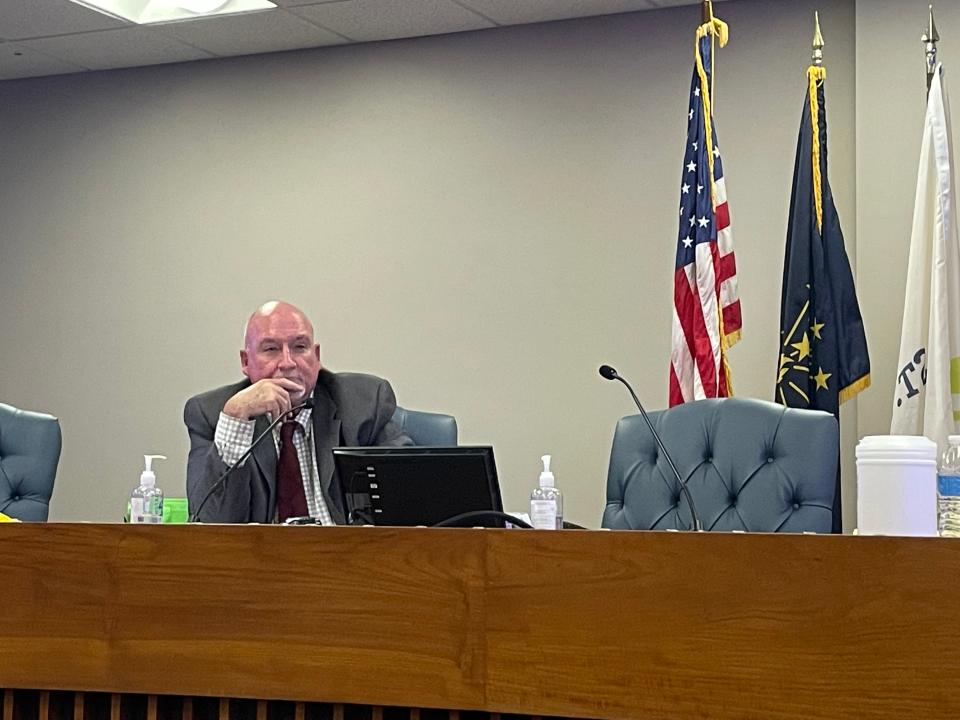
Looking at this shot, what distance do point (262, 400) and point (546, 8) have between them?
87.9 inches

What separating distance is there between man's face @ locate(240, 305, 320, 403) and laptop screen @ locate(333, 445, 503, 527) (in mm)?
997

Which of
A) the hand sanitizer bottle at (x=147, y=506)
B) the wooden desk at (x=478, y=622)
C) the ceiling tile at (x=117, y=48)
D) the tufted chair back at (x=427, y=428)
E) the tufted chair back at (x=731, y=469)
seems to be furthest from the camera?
the ceiling tile at (x=117, y=48)

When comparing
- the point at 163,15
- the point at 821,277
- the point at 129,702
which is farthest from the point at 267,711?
the point at 163,15

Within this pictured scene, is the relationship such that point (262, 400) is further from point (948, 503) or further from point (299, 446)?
point (948, 503)

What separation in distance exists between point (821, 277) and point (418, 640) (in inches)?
113

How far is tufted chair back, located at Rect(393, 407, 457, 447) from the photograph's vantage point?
351cm

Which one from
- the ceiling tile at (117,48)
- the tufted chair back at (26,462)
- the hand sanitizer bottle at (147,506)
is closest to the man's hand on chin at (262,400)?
the hand sanitizer bottle at (147,506)

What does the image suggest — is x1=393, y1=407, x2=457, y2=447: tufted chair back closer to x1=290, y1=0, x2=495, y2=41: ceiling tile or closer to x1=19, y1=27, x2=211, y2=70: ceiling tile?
x1=290, y1=0, x2=495, y2=41: ceiling tile

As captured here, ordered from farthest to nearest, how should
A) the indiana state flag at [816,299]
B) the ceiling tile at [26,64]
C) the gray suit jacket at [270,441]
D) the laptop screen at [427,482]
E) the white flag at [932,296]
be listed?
the ceiling tile at [26,64] < the indiana state flag at [816,299] < the white flag at [932,296] < the gray suit jacket at [270,441] < the laptop screen at [427,482]

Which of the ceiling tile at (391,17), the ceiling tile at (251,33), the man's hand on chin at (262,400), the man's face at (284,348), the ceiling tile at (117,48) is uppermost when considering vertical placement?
the ceiling tile at (391,17)

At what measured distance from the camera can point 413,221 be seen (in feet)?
17.4

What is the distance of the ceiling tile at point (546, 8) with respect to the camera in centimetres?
479

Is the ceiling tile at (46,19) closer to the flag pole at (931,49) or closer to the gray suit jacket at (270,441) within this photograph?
the gray suit jacket at (270,441)

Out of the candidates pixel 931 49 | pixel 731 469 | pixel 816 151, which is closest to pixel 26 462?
pixel 731 469
